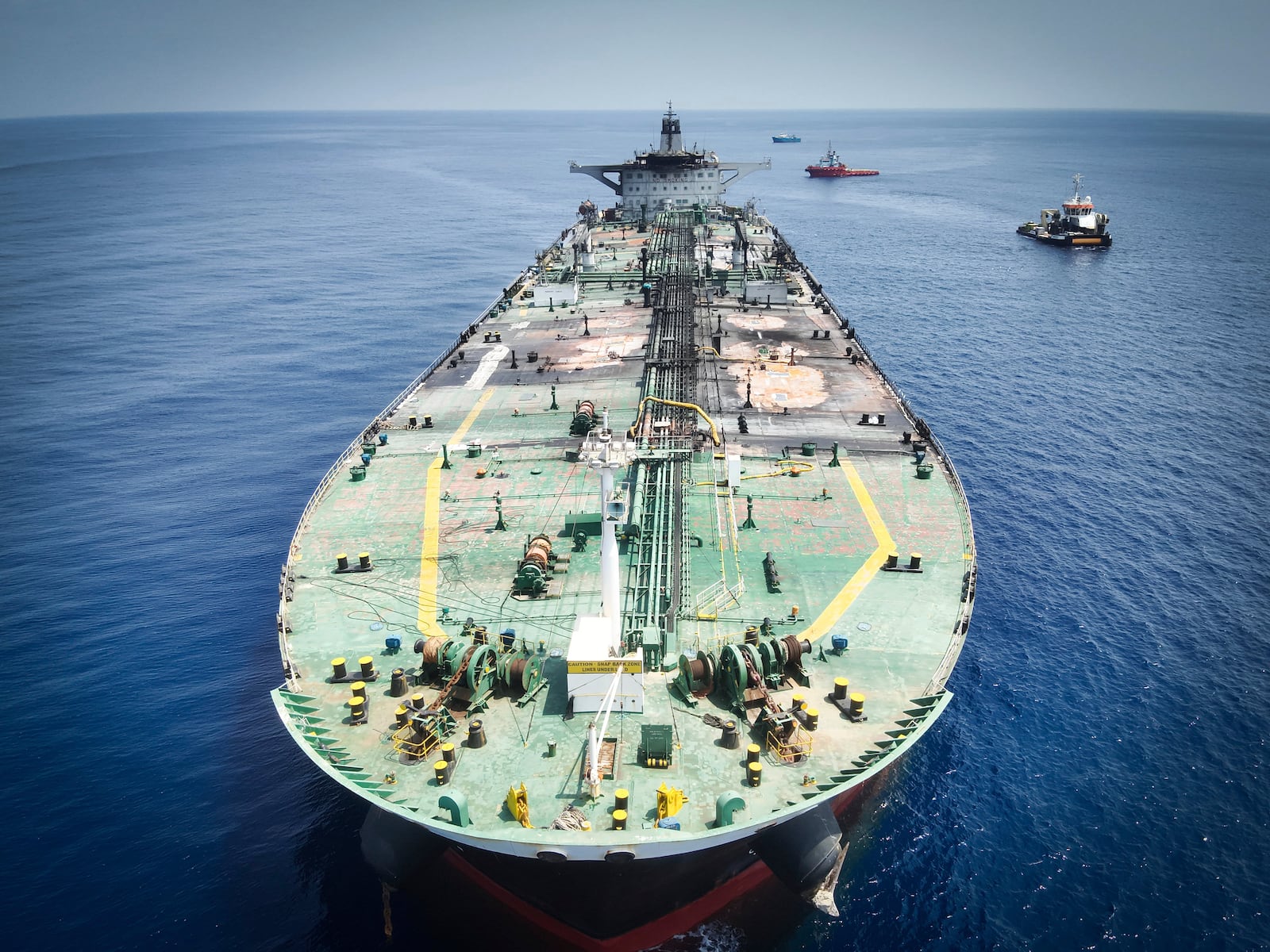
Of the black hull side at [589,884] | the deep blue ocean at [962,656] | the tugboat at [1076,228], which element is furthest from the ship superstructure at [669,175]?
the black hull side at [589,884]

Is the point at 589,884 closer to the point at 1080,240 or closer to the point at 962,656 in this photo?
the point at 962,656

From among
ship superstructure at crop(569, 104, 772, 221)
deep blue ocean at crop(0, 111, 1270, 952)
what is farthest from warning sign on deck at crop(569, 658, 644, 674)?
ship superstructure at crop(569, 104, 772, 221)

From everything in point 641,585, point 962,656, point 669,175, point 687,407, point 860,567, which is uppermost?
point 669,175

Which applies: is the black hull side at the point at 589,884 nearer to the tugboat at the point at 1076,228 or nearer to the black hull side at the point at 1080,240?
the black hull side at the point at 1080,240

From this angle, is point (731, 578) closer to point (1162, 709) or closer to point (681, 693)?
point (681, 693)

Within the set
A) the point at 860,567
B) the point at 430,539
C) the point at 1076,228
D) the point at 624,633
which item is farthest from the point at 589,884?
the point at 1076,228

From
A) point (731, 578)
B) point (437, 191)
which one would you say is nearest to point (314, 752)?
point (731, 578)
